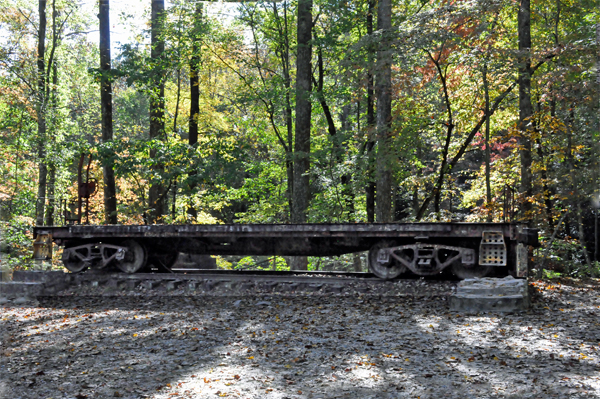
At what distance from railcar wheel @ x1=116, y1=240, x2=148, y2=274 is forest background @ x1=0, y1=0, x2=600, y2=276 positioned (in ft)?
7.25

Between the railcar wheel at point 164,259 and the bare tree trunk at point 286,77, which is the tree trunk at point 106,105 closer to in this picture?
the bare tree trunk at point 286,77

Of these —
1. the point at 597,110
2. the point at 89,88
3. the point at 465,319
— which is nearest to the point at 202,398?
the point at 465,319

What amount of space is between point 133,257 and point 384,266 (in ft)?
15.8

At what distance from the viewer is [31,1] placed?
24297mm

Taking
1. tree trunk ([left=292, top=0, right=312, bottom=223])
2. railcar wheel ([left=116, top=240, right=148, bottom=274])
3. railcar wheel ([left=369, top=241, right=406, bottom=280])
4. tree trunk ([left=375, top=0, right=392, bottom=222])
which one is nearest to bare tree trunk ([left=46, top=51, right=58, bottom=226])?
tree trunk ([left=292, top=0, right=312, bottom=223])

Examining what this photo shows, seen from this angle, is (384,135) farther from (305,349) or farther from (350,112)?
(305,349)

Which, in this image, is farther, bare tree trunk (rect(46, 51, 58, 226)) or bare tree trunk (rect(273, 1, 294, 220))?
bare tree trunk (rect(46, 51, 58, 226))

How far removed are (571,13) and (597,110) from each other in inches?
163

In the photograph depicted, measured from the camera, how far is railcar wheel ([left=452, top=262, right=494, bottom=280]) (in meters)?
8.25

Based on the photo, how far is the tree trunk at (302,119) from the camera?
53.8ft

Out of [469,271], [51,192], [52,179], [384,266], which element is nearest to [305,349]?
[384,266]

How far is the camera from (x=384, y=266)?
28.2ft

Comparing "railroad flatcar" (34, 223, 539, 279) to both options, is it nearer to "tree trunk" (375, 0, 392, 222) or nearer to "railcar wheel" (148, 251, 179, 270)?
"railcar wheel" (148, 251, 179, 270)

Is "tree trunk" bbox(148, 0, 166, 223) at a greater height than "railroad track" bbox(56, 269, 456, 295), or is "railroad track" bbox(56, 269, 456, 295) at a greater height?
"tree trunk" bbox(148, 0, 166, 223)
